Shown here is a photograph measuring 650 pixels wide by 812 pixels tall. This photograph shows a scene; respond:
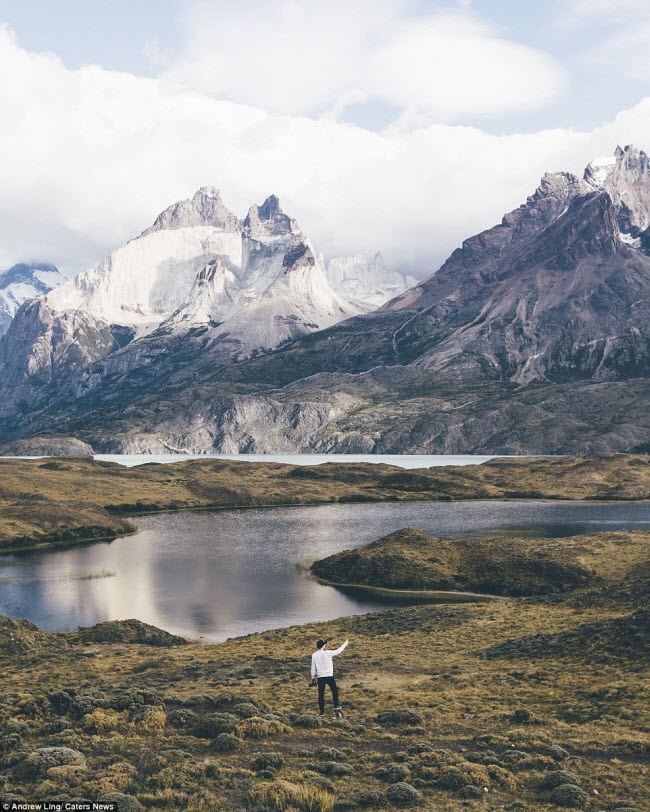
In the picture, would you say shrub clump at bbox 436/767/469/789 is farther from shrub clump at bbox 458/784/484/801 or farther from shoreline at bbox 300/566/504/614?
shoreline at bbox 300/566/504/614

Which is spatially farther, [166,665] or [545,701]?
[166,665]

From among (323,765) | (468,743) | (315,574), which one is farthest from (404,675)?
(315,574)

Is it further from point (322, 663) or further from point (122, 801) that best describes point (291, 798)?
point (322, 663)

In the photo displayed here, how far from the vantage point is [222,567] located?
117m

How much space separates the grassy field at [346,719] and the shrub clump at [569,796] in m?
0.07

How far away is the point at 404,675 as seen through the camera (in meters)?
53.9

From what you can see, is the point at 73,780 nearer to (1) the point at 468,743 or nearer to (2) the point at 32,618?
(1) the point at 468,743

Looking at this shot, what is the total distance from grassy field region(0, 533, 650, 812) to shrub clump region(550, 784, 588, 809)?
72 mm

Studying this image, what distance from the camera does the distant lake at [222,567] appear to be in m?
86.8

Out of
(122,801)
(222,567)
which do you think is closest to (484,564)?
(222,567)

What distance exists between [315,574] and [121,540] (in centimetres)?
5860

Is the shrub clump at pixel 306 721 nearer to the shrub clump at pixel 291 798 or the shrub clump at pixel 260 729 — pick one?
the shrub clump at pixel 260 729

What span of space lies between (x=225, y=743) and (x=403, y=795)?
10.3 meters

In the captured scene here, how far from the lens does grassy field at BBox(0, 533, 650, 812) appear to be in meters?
28.0
